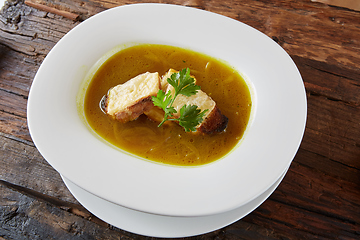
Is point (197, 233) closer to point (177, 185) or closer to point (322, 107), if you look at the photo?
point (177, 185)

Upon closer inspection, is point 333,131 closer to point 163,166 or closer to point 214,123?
point 214,123

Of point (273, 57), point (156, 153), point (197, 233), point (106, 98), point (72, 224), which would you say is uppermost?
point (273, 57)

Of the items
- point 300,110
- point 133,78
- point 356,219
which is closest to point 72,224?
point 133,78

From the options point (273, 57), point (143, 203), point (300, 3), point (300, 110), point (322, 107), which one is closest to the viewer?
point (143, 203)

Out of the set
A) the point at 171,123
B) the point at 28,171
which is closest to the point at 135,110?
the point at 171,123

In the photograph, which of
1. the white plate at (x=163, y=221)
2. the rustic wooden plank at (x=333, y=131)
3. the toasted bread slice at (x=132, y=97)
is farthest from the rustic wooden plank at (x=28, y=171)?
the rustic wooden plank at (x=333, y=131)

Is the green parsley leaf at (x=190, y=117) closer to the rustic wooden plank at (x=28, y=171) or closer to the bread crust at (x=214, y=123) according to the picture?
the bread crust at (x=214, y=123)

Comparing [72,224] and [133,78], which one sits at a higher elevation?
[133,78]
